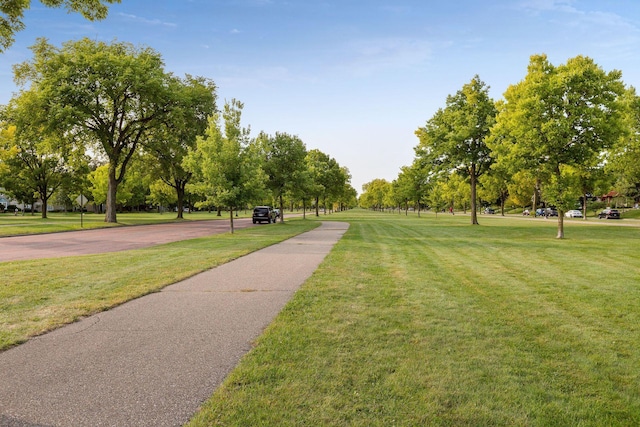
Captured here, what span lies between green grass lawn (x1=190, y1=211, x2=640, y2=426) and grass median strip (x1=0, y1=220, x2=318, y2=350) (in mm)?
3185

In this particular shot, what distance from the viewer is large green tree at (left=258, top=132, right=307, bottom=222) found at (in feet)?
121

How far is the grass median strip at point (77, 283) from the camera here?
18.5 ft

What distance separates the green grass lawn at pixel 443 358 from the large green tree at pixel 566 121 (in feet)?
40.2

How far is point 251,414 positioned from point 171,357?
1.58m

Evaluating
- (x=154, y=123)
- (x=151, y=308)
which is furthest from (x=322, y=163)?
(x=151, y=308)

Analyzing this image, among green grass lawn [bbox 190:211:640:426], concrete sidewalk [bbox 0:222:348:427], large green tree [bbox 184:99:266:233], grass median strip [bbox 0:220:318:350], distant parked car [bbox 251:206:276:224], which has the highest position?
large green tree [bbox 184:99:266:233]

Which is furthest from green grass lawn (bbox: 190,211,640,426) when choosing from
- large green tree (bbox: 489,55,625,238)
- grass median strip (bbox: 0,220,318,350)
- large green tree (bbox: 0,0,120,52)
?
large green tree (bbox: 489,55,625,238)

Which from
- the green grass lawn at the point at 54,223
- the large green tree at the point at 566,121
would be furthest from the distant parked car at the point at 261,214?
the large green tree at the point at 566,121

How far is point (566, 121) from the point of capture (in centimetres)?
1838

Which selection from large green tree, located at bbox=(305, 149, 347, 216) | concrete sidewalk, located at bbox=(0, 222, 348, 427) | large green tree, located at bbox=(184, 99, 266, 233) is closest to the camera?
concrete sidewalk, located at bbox=(0, 222, 348, 427)

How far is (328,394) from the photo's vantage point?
3.39 metres

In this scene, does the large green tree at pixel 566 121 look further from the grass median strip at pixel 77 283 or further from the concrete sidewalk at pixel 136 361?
the concrete sidewalk at pixel 136 361

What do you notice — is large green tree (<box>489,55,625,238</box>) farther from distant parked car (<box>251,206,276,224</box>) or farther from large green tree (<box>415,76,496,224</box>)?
distant parked car (<box>251,206,276,224</box>)

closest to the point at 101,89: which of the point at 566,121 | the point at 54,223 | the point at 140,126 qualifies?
the point at 140,126
